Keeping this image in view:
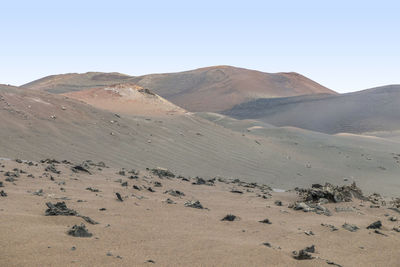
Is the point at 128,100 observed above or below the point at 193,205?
above

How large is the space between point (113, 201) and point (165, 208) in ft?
2.22

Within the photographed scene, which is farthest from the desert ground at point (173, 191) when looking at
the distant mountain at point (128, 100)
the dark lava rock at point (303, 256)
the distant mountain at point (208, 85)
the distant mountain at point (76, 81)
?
the distant mountain at point (76, 81)

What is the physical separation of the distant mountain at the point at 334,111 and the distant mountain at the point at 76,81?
3193cm

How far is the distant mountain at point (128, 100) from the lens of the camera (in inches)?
833

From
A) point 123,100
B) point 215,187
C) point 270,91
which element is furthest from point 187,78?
point 215,187

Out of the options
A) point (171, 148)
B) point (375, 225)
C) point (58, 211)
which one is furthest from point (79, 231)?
point (171, 148)

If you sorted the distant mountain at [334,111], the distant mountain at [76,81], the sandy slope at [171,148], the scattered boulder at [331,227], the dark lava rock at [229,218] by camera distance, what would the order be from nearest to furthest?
the scattered boulder at [331,227] → the dark lava rock at [229,218] → the sandy slope at [171,148] → the distant mountain at [334,111] → the distant mountain at [76,81]

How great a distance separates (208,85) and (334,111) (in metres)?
32.7

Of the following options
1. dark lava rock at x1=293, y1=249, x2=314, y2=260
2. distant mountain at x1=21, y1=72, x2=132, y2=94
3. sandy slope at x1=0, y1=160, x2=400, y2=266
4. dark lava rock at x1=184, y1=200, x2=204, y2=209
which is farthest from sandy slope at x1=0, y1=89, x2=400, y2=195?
distant mountain at x1=21, y1=72, x2=132, y2=94

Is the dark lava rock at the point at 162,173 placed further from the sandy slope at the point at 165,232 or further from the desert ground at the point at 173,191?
the sandy slope at the point at 165,232

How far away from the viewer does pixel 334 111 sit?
48.4 m

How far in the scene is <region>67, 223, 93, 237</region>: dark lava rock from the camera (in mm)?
3701

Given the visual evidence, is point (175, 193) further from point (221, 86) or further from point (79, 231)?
point (221, 86)

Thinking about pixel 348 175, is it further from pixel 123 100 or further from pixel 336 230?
pixel 123 100
